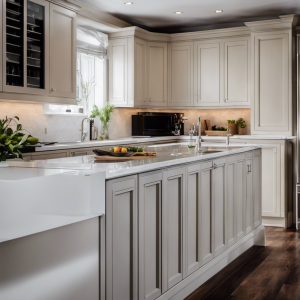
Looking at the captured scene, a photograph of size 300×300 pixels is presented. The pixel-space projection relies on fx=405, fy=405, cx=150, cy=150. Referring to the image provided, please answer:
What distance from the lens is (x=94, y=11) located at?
511cm

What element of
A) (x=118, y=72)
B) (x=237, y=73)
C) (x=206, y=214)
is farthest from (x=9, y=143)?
(x=237, y=73)

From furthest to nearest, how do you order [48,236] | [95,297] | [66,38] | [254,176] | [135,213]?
[66,38] → [254,176] → [135,213] → [95,297] → [48,236]

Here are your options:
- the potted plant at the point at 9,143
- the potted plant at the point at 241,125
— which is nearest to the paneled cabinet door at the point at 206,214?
the potted plant at the point at 9,143

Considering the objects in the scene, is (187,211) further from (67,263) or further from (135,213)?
(67,263)

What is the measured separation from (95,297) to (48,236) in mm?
459

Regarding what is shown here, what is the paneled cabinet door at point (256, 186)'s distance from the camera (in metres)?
4.14

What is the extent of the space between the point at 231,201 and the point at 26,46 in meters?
2.42

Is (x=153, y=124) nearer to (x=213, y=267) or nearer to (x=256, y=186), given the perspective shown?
(x=256, y=186)

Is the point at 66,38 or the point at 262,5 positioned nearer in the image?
the point at 66,38

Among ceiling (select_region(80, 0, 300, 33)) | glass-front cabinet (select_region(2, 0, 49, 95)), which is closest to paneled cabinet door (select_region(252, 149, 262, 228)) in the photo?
ceiling (select_region(80, 0, 300, 33))

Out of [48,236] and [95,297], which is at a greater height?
[48,236]

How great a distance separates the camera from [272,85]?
525cm

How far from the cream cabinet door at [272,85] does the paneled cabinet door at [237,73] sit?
0.97 ft

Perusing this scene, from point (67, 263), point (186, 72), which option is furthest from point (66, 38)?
point (67, 263)
